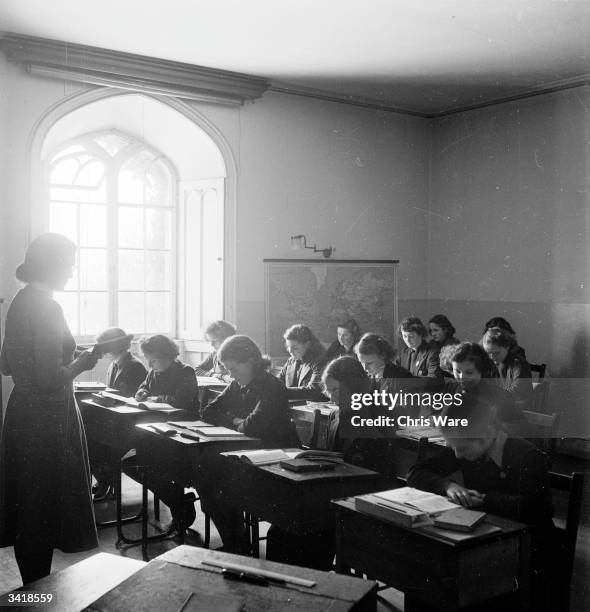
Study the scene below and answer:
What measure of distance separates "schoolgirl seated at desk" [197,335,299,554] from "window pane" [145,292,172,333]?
141 inches

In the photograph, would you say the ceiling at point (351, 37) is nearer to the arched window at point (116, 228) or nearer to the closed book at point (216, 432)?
the arched window at point (116, 228)

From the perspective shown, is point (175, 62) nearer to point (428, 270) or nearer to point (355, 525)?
point (428, 270)

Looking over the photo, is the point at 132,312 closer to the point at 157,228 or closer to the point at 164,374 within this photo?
the point at 157,228

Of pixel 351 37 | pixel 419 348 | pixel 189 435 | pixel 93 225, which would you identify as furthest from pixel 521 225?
pixel 189 435

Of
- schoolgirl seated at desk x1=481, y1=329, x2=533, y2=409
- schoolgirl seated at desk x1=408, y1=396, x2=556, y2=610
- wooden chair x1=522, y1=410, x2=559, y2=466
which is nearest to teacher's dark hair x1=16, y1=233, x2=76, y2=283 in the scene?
schoolgirl seated at desk x1=408, y1=396, x2=556, y2=610

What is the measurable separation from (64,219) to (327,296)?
294 centimetres

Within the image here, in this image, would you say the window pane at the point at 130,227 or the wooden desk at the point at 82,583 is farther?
the window pane at the point at 130,227

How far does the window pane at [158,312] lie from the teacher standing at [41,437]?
16.1 feet

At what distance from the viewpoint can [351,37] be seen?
6539mm

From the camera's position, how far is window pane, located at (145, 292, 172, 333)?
819cm

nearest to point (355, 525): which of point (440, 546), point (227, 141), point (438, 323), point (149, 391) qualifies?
point (440, 546)

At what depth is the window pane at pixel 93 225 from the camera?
777cm

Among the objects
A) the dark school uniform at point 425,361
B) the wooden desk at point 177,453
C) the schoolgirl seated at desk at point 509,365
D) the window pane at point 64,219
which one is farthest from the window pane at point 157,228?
the wooden desk at point 177,453

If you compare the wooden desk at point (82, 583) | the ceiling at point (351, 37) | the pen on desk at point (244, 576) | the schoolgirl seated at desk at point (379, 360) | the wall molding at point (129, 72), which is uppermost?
the ceiling at point (351, 37)
